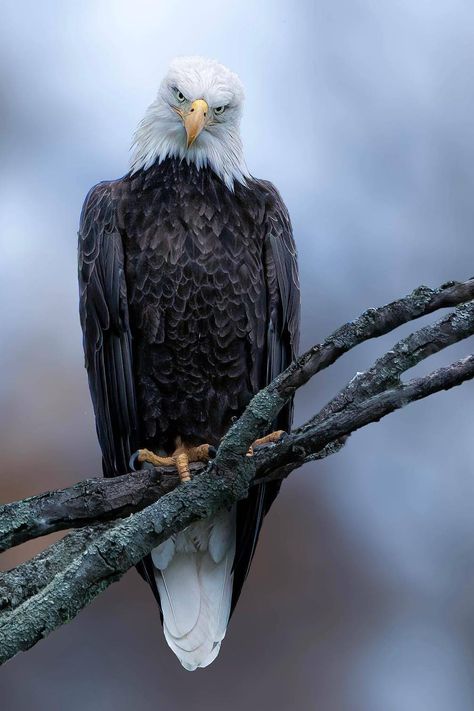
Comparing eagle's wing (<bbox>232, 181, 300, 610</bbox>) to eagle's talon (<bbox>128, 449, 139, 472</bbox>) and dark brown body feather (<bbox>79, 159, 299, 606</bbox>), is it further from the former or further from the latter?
eagle's talon (<bbox>128, 449, 139, 472</bbox>)

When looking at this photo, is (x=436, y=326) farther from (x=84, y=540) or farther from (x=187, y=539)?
(x=187, y=539)

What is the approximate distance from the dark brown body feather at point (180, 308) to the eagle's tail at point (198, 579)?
0.44 feet

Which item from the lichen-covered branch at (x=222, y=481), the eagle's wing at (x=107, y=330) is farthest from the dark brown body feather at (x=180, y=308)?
the lichen-covered branch at (x=222, y=481)

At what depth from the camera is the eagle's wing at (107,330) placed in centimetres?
272

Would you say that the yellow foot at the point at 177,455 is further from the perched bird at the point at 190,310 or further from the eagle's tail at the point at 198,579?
the eagle's tail at the point at 198,579

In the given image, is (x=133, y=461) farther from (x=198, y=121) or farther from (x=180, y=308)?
(x=198, y=121)

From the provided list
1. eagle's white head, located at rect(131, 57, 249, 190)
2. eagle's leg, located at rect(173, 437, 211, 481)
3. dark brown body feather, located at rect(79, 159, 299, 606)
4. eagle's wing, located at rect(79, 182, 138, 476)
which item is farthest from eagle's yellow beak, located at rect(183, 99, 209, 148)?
eagle's leg, located at rect(173, 437, 211, 481)

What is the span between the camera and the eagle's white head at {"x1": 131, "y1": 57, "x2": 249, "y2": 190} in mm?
2775

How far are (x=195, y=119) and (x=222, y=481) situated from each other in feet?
3.84

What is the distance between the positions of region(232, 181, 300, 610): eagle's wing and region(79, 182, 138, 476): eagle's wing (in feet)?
1.15

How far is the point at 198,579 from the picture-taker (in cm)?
293

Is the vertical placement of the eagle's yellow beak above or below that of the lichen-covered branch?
above

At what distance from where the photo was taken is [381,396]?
Answer: 5.97ft

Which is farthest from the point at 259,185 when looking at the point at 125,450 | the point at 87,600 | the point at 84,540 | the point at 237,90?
the point at 87,600
